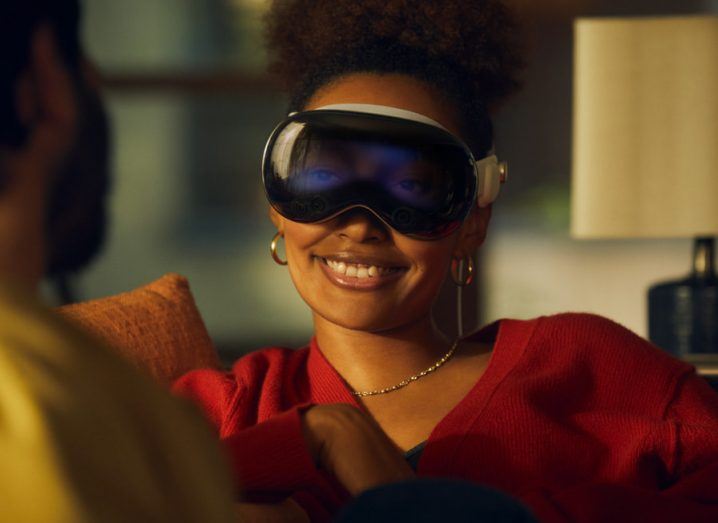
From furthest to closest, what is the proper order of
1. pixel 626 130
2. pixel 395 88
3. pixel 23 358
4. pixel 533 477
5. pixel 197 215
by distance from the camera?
1. pixel 197 215
2. pixel 626 130
3. pixel 395 88
4. pixel 533 477
5. pixel 23 358

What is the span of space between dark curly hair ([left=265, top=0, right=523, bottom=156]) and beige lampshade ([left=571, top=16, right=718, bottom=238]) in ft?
3.00

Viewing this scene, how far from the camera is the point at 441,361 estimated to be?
1590 mm

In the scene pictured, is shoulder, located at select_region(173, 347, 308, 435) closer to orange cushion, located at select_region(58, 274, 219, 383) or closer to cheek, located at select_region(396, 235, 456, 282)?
orange cushion, located at select_region(58, 274, 219, 383)

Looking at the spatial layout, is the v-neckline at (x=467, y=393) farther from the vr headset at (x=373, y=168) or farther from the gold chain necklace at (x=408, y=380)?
the vr headset at (x=373, y=168)

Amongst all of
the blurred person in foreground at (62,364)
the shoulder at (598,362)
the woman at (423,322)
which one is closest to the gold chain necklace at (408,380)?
the woman at (423,322)

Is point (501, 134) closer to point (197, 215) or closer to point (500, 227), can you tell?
point (500, 227)

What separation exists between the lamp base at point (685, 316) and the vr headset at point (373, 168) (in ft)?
3.98

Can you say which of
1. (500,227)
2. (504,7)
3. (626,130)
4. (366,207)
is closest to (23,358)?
(366,207)

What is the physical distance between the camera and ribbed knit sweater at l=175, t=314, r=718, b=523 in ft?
4.68

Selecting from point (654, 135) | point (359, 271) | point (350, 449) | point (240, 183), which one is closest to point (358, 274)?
point (359, 271)

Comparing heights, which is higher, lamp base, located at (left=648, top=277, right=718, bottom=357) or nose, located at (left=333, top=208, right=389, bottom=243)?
nose, located at (left=333, top=208, right=389, bottom=243)

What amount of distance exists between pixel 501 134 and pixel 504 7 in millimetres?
2098

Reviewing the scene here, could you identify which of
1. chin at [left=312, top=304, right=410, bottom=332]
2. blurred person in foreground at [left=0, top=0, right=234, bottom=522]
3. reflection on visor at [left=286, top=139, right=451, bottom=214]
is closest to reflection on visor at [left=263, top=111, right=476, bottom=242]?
reflection on visor at [left=286, top=139, right=451, bottom=214]

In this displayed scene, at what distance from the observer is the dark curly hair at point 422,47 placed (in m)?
1.57
